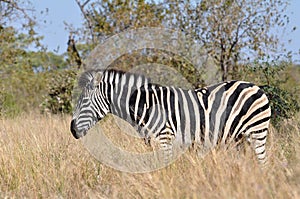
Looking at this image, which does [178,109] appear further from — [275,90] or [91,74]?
[275,90]

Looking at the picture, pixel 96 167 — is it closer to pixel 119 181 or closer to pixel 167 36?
pixel 119 181

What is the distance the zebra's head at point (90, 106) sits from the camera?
5371 mm

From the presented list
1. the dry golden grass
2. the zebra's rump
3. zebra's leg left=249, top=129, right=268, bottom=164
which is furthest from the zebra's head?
zebra's leg left=249, top=129, right=268, bottom=164

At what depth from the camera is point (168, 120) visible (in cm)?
510

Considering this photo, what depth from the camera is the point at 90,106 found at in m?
5.38

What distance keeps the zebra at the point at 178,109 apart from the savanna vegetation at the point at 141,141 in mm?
308

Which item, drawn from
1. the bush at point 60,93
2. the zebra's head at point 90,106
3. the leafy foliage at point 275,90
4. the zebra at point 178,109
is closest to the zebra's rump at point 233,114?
the zebra at point 178,109

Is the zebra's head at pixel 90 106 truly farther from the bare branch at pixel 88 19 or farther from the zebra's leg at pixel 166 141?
the bare branch at pixel 88 19

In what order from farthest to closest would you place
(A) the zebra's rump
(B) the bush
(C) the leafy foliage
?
(B) the bush < (C) the leafy foliage < (A) the zebra's rump

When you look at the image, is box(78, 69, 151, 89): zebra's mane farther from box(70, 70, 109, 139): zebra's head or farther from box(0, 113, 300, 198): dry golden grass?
box(0, 113, 300, 198): dry golden grass

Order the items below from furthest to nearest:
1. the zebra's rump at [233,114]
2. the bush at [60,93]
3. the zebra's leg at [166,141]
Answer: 1. the bush at [60,93]
2. the zebra's rump at [233,114]
3. the zebra's leg at [166,141]

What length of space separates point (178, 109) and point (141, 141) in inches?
29.3

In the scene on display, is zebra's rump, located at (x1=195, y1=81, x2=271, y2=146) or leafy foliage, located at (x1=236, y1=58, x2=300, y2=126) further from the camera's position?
leafy foliage, located at (x1=236, y1=58, x2=300, y2=126)

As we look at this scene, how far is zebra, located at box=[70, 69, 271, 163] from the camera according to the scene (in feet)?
16.8
